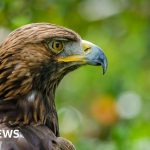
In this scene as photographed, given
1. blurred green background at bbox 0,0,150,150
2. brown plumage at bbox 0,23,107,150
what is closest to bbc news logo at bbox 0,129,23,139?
brown plumage at bbox 0,23,107,150

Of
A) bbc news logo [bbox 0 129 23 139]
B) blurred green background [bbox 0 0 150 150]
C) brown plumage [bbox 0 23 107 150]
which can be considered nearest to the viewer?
bbc news logo [bbox 0 129 23 139]

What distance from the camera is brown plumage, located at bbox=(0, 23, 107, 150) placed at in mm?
8273

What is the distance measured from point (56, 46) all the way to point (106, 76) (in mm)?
3926

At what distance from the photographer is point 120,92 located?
1214cm

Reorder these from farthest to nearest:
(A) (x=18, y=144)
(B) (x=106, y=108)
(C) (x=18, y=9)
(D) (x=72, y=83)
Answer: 1. (D) (x=72, y=83)
2. (B) (x=106, y=108)
3. (C) (x=18, y=9)
4. (A) (x=18, y=144)

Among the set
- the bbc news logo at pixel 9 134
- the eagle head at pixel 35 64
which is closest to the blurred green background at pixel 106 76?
the eagle head at pixel 35 64

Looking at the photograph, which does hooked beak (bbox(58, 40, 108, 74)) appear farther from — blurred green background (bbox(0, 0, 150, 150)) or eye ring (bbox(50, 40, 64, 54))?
blurred green background (bbox(0, 0, 150, 150))

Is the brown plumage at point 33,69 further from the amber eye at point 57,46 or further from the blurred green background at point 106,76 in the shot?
the blurred green background at point 106,76

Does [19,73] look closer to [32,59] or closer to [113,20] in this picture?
[32,59]

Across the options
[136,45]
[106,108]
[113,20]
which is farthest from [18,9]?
[136,45]

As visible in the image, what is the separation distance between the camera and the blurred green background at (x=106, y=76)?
1059cm

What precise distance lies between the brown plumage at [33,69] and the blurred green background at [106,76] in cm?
145

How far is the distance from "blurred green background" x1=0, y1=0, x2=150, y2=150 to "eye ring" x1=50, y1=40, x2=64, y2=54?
1.46m

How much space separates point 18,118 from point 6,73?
0.30 metres
